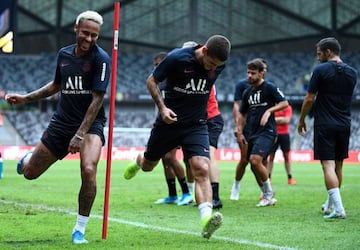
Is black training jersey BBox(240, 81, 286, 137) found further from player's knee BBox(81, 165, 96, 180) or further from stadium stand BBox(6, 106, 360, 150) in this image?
stadium stand BBox(6, 106, 360, 150)

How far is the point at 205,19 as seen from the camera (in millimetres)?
57469

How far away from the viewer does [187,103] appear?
922 centimetres

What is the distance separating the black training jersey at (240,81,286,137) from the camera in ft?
43.6

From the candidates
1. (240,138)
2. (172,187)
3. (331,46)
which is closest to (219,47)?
(331,46)

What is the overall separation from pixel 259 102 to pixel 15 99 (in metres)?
5.29

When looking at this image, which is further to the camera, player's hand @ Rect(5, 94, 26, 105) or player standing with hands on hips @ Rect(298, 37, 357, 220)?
player standing with hands on hips @ Rect(298, 37, 357, 220)

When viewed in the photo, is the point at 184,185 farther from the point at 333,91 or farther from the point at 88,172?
the point at 88,172

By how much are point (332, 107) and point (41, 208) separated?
14.6 feet

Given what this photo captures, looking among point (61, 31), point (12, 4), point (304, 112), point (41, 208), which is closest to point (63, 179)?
point (12, 4)

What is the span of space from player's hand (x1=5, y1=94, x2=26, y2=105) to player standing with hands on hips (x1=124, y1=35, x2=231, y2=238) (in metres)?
1.41

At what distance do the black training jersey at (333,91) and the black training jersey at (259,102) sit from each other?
1.99 m

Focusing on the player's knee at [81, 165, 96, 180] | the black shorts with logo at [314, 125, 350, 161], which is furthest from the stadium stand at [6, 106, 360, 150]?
the player's knee at [81, 165, 96, 180]

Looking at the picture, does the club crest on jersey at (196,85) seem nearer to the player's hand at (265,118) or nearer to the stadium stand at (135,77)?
the player's hand at (265,118)

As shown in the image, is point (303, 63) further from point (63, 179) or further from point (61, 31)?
point (63, 179)
